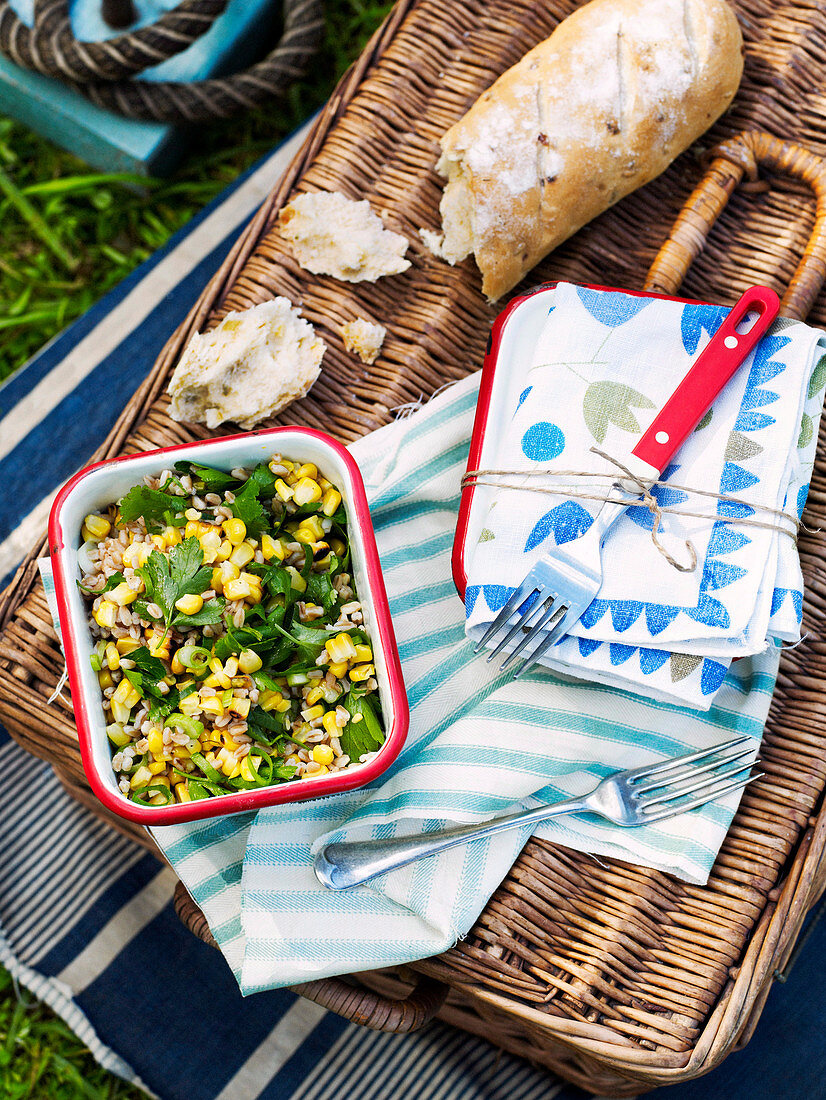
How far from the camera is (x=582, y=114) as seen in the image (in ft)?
4.51

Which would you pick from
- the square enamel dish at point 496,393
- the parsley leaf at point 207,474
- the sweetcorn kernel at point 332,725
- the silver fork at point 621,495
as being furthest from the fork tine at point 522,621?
the parsley leaf at point 207,474

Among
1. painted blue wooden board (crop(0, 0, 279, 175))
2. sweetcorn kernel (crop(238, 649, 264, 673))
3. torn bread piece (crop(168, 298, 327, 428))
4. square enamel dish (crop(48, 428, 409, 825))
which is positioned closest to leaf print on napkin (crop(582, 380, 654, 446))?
square enamel dish (crop(48, 428, 409, 825))

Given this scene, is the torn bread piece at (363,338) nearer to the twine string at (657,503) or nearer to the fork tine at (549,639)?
the twine string at (657,503)

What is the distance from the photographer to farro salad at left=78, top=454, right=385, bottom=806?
1142 mm

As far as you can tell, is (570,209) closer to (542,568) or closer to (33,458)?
(542,568)

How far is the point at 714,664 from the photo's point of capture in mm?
1196

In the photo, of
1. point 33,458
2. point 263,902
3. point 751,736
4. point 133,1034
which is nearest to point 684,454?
point 751,736

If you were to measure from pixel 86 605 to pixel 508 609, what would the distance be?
574 millimetres

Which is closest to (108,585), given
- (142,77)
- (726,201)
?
(726,201)

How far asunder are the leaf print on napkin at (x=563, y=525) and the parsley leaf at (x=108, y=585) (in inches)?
21.8

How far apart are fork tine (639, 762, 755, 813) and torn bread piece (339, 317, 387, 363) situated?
80cm

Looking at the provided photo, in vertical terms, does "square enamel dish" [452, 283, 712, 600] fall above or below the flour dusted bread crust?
below

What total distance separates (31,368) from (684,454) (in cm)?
141

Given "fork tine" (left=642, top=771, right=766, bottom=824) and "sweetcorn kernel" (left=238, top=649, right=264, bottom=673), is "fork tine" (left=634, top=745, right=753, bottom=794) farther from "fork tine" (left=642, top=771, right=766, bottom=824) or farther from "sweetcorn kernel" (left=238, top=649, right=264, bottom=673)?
"sweetcorn kernel" (left=238, top=649, right=264, bottom=673)
